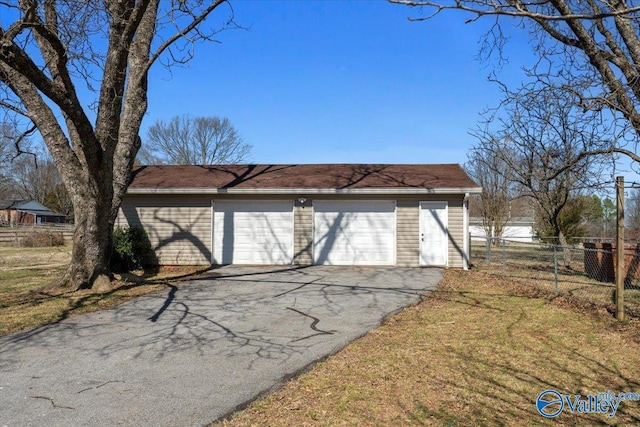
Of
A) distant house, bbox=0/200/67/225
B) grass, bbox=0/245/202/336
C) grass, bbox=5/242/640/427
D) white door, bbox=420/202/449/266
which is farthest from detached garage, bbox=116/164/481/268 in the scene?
distant house, bbox=0/200/67/225

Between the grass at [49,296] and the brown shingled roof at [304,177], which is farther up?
the brown shingled roof at [304,177]

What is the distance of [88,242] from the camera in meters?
9.48

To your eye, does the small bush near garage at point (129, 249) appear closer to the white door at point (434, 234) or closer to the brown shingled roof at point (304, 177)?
the brown shingled roof at point (304, 177)

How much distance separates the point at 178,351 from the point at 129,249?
781 centimetres

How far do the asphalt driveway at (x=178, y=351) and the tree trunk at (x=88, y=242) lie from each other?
1.53 meters

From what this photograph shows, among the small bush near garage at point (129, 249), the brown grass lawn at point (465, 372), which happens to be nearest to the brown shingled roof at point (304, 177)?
the small bush near garage at point (129, 249)

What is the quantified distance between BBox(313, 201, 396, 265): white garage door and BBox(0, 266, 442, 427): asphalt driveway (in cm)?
387

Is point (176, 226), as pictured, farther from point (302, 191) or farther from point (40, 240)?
point (40, 240)

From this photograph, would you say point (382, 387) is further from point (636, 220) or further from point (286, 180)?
point (636, 220)

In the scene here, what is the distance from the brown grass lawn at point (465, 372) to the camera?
3598 millimetres

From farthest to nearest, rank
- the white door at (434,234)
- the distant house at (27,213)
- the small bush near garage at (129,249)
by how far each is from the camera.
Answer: the distant house at (27,213) → the white door at (434,234) → the small bush near garage at (129,249)

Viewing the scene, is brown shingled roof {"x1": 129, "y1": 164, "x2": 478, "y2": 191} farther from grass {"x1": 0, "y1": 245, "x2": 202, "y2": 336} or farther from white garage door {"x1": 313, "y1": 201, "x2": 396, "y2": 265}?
grass {"x1": 0, "y1": 245, "x2": 202, "y2": 336}

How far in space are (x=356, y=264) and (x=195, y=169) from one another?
7189mm

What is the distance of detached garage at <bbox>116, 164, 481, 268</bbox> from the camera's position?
44.0ft
